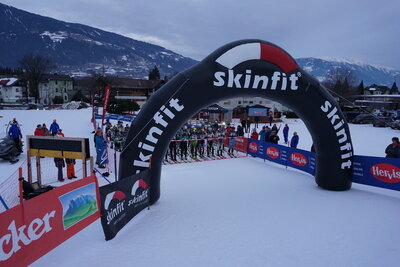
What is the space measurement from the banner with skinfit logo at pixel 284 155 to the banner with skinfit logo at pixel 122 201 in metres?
6.07

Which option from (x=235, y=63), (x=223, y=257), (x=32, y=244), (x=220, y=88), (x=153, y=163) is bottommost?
(x=223, y=257)

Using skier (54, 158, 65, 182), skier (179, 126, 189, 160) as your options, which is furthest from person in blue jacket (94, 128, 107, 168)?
skier (179, 126, 189, 160)

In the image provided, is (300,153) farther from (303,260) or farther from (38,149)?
(38,149)

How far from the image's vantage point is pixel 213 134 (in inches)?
520

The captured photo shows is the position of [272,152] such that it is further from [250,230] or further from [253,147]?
[250,230]

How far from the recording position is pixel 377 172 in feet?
23.7

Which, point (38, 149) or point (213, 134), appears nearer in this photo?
point (38, 149)

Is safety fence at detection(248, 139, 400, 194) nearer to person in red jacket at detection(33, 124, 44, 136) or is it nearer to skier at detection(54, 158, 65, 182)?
skier at detection(54, 158, 65, 182)

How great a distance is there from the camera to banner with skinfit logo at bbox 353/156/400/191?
686 centimetres

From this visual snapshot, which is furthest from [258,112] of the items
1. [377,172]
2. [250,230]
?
[250,230]

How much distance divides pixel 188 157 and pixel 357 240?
8.46 metres

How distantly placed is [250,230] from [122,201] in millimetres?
2522

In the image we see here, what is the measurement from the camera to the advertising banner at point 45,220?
3.19 metres

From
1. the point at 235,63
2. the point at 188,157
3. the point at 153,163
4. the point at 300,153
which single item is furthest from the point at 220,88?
the point at 188,157
